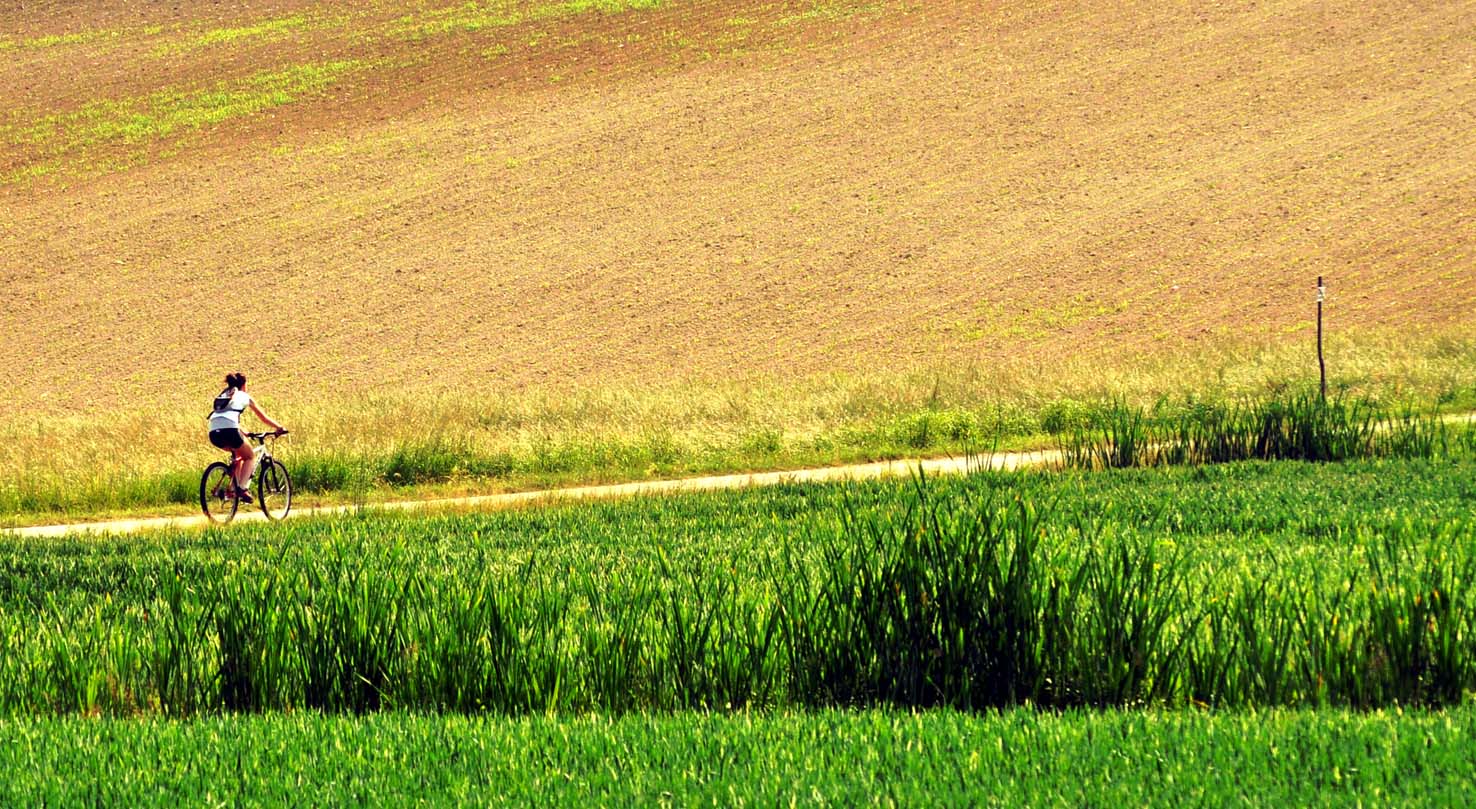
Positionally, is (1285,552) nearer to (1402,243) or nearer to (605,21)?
(1402,243)

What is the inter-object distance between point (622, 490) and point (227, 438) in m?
4.31

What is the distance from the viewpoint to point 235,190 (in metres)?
44.5

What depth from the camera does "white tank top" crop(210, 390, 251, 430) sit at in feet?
52.8

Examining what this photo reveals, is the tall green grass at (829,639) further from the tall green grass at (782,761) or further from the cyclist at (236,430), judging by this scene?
the cyclist at (236,430)

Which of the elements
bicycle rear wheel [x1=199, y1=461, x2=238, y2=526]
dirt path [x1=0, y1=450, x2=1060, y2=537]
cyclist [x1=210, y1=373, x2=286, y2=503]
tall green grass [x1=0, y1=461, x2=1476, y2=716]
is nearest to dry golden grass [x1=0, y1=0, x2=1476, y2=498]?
dirt path [x1=0, y1=450, x2=1060, y2=537]

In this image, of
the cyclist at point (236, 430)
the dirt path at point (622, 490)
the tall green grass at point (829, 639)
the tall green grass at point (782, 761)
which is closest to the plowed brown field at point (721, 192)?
the dirt path at point (622, 490)

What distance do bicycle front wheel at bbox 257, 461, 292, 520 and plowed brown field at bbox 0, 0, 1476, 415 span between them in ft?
40.3

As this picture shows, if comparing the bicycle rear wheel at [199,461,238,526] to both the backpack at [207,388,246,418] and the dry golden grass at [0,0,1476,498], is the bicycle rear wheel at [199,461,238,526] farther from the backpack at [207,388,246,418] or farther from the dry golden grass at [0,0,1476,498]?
the dry golden grass at [0,0,1476,498]

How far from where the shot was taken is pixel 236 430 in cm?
1634

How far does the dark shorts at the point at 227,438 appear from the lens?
643 inches

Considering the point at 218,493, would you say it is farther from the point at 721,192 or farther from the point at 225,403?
the point at 721,192

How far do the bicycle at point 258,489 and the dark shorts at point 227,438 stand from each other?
364mm

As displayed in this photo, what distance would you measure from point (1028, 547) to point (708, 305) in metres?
28.5

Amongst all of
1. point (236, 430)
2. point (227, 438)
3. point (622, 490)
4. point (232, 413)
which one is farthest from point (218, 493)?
point (622, 490)
